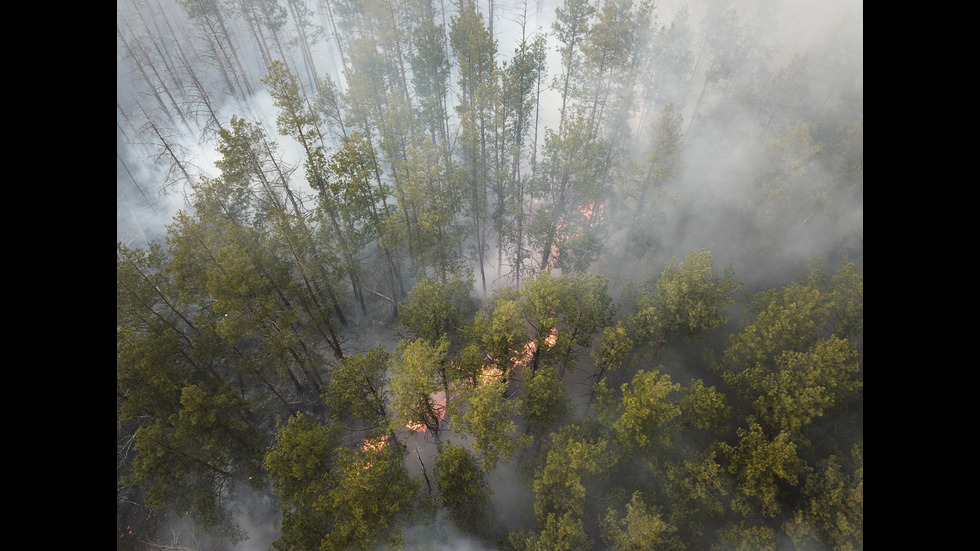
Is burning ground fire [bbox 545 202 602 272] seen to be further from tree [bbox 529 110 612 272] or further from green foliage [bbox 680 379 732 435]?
Result: green foliage [bbox 680 379 732 435]

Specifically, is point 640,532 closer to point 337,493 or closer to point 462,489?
point 462,489

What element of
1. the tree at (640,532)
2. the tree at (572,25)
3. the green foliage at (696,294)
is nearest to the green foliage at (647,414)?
the tree at (640,532)

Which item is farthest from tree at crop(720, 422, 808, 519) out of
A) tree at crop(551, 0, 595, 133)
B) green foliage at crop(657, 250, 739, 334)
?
tree at crop(551, 0, 595, 133)

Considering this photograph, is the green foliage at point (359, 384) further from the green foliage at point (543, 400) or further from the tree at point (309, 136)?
the tree at point (309, 136)

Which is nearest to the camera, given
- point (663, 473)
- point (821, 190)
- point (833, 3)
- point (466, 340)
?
point (663, 473)

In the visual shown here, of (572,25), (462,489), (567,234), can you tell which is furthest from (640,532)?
(572,25)

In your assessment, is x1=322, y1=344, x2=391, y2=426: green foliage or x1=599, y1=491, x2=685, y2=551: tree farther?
x1=322, y1=344, x2=391, y2=426: green foliage
